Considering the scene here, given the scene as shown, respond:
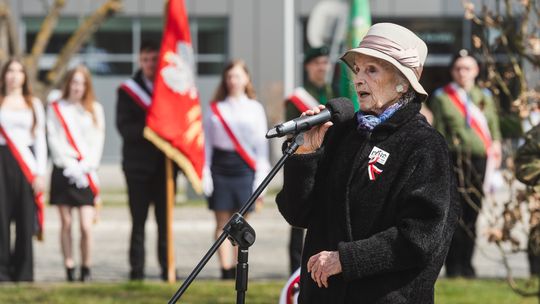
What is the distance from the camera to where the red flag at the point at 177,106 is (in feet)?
32.2

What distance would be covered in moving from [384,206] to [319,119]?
0.36 metres

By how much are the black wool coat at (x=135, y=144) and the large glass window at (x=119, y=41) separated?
20458 millimetres

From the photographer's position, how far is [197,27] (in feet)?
100

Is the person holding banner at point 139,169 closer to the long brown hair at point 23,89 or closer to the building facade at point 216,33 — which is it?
the long brown hair at point 23,89

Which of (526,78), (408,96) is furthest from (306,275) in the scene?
(526,78)

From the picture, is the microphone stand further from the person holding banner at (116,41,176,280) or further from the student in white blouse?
the student in white blouse

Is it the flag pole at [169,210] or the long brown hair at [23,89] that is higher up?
the long brown hair at [23,89]

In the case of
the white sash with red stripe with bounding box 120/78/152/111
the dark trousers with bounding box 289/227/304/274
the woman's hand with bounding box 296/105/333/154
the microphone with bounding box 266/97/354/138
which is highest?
the microphone with bounding box 266/97/354/138

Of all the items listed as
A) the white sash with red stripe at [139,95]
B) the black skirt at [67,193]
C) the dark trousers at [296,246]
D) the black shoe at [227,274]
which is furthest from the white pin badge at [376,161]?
the black skirt at [67,193]

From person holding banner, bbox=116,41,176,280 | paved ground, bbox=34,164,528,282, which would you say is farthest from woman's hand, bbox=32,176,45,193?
paved ground, bbox=34,164,528,282

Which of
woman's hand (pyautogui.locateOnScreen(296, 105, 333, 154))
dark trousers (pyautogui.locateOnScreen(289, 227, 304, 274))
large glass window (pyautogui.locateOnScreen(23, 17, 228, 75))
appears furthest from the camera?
large glass window (pyautogui.locateOnScreen(23, 17, 228, 75))

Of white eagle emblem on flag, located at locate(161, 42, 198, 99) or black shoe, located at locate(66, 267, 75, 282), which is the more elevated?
white eagle emblem on flag, located at locate(161, 42, 198, 99)

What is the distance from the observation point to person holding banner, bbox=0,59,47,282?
381 inches

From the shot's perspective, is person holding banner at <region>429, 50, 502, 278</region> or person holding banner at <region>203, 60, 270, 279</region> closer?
person holding banner at <region>203, 60, 270, 279</region>
